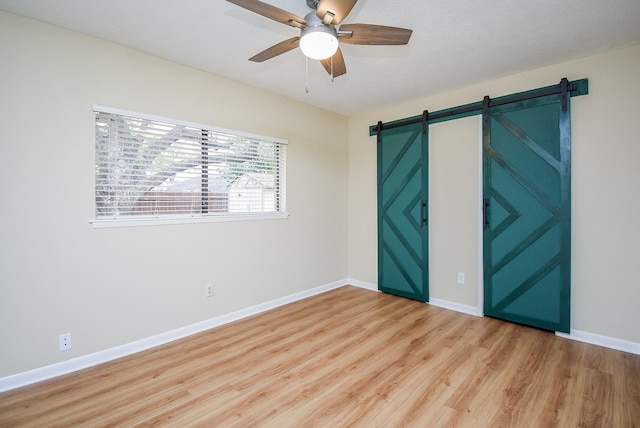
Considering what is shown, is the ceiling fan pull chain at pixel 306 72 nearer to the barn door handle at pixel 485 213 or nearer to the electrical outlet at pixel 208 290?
the electrical outlet at pixel 208 290

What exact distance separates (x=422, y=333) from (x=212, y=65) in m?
3.33

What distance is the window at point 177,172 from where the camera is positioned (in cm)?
247

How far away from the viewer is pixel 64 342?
7.34 feet

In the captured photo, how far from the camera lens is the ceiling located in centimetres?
200

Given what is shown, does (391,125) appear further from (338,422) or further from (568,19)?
(338,422)

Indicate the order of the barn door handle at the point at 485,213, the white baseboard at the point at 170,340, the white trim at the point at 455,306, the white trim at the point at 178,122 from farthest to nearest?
the white trim at the point at 455,306 → the barn door handle at the point at 485,213 → the white trim at the point at 178,122 → the white baseboard at the point at 170,340

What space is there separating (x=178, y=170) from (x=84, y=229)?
89 cm

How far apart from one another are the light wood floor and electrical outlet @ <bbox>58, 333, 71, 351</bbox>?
0.76 ft

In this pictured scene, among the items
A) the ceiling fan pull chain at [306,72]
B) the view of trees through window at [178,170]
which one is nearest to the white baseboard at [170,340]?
the view of trees through window at [178,170]

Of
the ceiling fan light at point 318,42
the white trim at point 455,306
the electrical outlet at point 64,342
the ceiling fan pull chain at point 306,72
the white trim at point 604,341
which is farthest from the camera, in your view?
the white trim at point 455,306

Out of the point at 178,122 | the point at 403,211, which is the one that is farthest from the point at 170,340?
the point at 403,211

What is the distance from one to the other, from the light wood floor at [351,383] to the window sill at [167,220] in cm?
111

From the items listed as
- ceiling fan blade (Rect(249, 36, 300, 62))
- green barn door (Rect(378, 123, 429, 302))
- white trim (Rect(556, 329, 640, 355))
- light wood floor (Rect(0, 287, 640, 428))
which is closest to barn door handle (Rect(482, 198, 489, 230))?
green barn door (Rect(378, 123, 429, 302))

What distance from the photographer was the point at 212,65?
2.85 metres
